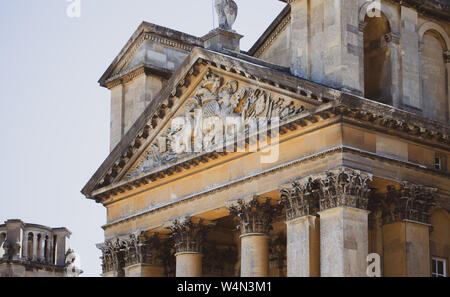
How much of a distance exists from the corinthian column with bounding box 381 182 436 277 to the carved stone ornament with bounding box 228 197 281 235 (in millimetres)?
4048

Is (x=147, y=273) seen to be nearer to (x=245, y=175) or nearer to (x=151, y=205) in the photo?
(x=151, y=205)

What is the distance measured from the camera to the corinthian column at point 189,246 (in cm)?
4453

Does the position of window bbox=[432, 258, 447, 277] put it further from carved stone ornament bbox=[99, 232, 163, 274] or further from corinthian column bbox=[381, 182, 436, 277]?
carved stone ornament bbox=[99, 232, 163, 274]

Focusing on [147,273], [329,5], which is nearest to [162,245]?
[147,273]

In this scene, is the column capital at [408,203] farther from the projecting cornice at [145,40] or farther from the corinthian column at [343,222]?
the projecting cornice at [145,40]

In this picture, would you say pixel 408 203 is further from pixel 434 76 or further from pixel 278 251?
pixel 278 251

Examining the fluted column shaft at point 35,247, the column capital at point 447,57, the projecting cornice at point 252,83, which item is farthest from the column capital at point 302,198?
the fluted column shaft at point 35,247

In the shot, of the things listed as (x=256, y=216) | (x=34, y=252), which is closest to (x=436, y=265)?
(x=256, y=216)

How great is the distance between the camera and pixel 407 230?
131 ft

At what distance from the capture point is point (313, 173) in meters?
39.1

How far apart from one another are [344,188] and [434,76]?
8.75 metres

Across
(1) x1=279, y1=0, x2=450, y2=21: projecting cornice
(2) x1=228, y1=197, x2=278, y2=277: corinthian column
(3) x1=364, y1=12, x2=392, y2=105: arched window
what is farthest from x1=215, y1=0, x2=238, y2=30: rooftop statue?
(2) x1=228, y1=197, x2=278, y2=277: corinthian column

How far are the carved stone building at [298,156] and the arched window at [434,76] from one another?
5cm

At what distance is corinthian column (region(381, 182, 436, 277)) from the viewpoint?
39.7 meters
